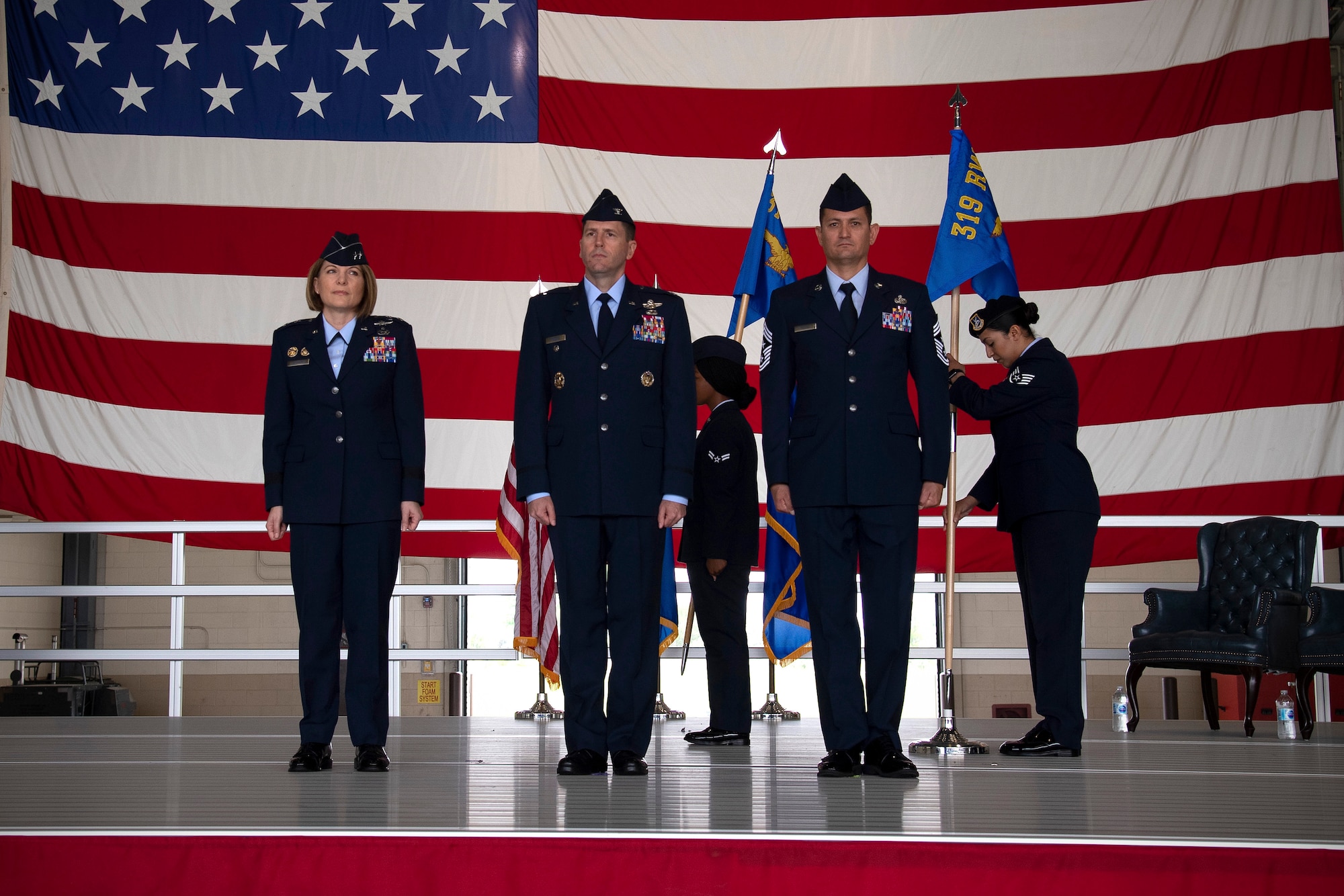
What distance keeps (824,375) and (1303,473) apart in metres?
4.39

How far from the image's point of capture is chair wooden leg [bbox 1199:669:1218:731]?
192 inches

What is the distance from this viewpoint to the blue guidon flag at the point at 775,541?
4.92 meters

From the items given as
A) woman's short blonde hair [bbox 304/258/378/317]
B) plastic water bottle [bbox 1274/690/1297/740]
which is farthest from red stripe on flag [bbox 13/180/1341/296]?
woman's short blonde hair [bbox 304/258/378/317]

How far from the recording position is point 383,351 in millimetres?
3225

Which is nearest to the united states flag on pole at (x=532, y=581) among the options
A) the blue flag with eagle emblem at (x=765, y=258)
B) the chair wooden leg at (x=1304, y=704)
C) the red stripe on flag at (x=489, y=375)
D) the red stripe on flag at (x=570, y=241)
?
the red stripe on flag at (x=489, y=375)

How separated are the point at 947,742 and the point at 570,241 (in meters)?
4.11

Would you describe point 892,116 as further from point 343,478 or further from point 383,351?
point 343,478

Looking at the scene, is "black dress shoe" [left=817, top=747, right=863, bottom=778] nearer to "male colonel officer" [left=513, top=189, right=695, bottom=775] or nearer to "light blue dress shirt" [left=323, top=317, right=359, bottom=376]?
"male colonel officer" [left=513, top=189, right=695, bottom=775]

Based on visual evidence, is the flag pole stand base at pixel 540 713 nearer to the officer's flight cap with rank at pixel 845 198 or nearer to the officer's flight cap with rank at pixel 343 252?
the officer's flight cap with rank at pixel 343 252

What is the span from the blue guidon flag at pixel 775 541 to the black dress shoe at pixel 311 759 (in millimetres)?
2102

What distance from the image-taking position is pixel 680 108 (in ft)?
22.4

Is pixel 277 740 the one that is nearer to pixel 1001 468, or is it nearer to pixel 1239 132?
pixel 1001 468

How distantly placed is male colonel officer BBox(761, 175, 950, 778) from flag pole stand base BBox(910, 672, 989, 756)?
25.3 inches

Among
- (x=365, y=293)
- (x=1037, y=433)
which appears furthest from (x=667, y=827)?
(x=1037, y=433)
